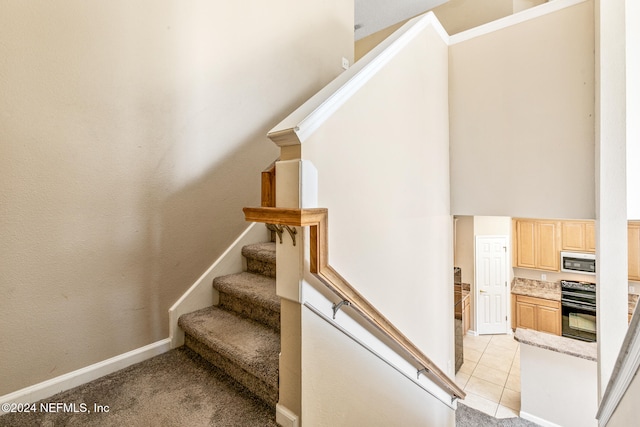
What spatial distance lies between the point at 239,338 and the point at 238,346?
9cm

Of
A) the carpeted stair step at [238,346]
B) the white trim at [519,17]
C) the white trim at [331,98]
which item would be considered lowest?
the carpeted stair step at [238,346]

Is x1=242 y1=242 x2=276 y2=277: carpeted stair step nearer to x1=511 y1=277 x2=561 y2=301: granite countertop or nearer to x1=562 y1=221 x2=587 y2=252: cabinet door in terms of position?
x1=511 y1=277 x2=561 y2=301: granite countertop

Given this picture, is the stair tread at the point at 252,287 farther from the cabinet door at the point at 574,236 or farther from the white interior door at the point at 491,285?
the cabinet door at the point at 574,236

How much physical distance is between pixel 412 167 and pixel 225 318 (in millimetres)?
1461

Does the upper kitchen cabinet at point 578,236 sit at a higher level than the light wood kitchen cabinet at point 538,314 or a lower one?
higher

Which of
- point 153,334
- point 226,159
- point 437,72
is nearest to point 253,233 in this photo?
point 226,159

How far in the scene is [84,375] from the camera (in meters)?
1.47

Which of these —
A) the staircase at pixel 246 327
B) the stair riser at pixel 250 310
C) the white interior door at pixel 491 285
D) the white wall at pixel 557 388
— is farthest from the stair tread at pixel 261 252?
the white interior door at pixel 491 285

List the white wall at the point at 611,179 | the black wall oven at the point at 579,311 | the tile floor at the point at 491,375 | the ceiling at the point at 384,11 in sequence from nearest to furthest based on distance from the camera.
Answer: the white wall at the point at 611,179, the ceiling at the point at 384,11, the tile floor at the point at 491,375, the black wall oven at the point at 579,311

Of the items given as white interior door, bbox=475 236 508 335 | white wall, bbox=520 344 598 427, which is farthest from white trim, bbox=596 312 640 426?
white interior door, bbox=475 236 508 335

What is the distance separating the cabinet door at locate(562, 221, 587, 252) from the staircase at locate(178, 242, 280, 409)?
615 cm

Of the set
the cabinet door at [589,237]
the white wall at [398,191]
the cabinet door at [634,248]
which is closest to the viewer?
the white wall at [398,191]

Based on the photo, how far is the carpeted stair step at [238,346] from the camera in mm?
1303

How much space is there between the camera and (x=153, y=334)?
67.5 inches
